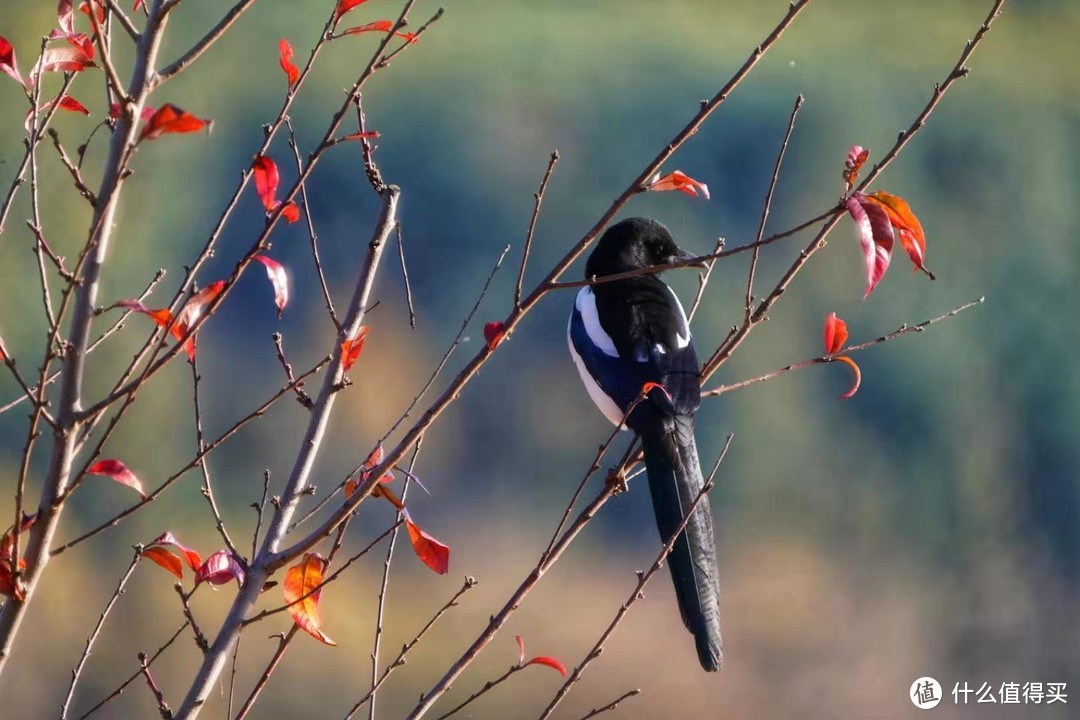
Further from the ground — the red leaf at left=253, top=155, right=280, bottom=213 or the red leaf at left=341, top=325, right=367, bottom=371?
the red leaf at left=253, top=155, right=280, bottom=213

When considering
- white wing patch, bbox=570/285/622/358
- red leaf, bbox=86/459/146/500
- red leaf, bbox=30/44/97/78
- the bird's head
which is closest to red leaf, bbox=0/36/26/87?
red leaf, bbox=30/44/97/78

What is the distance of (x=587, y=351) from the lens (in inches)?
94.2

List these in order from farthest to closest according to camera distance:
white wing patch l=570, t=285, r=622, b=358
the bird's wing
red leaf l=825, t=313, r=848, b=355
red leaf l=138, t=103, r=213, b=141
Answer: white wing patch l=570, t=285, r=622, b=358 < the bird's wing < red leaf l=825, t=313, r=848, b=355 < red leaf l=138, t=103, r=213, b=141

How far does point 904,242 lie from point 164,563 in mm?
904

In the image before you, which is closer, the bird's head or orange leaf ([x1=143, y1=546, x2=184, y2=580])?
orange leaf ([x1=143, y1=546, x2=184, y2=580])

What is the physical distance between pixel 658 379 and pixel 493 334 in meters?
1.02

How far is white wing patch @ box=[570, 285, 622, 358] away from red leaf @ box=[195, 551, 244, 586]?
1128 millimetres

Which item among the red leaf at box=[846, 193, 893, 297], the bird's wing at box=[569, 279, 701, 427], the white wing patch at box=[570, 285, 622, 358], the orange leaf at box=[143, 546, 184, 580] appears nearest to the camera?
the red leaf at box=[846, 193, 893, 297]

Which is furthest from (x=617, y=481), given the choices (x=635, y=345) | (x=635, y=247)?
(x=635, y=247)

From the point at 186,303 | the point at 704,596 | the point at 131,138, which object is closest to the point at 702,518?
the point at 704,596

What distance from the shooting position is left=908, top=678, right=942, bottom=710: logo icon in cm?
321

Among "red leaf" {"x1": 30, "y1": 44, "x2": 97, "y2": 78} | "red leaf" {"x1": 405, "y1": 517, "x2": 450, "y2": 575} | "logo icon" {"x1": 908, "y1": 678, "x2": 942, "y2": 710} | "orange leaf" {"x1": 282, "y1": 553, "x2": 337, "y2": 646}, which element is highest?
"logo icon" {"x1": 908, "y1": 678, "x2": 942, "y2": 710}

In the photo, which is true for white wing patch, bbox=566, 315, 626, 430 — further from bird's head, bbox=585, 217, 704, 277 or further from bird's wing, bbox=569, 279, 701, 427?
bird's head, bbox=585, 217, 704, 277

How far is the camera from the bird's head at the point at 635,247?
2.59m
